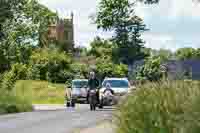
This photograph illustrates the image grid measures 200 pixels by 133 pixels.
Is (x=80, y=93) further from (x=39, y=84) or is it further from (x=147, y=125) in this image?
(x=147, y=125)

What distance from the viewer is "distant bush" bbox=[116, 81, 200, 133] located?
11641 mm

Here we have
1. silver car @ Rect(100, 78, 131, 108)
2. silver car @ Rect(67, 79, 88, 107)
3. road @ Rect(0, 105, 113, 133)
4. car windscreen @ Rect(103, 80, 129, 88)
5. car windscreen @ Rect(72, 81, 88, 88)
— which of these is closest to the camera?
road @ Rect(0, 105, 113, 133)

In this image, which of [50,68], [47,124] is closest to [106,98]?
[47,124]

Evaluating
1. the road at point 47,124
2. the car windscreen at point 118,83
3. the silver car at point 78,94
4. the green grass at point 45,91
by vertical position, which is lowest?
the green grass at point 45,91

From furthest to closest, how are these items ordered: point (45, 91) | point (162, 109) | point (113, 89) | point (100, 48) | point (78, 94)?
point (100, 48)
point (45, 91)
point (78, 94)
point (113, 89)
point (162, 109)

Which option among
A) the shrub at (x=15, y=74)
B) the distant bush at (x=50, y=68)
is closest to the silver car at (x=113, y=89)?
the shrub at (x=15, y=74)

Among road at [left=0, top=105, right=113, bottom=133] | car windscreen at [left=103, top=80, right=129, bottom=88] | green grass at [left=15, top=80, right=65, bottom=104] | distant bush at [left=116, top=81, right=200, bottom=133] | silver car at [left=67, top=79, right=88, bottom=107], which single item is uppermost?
distant bush at [left=116, top=81, right=200, bottom=133]

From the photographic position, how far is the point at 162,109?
512 inches

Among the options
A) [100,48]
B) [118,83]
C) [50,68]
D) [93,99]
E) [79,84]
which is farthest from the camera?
[100,48]

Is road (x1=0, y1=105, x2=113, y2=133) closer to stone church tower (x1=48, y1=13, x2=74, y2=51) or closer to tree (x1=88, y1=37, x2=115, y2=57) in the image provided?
tree (x1=88, y1=37, x2=115, y2=57)

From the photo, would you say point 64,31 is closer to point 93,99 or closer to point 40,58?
point 40,58

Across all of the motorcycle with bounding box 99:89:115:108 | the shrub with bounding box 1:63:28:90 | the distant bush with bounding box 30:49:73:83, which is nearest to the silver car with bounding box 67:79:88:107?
the motorcycle with bounding box 99:89:115:108

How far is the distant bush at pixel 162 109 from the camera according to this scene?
11641 mm

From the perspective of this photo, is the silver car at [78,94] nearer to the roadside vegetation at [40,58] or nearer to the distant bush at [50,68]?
the roadside vegetation at [40,58]
